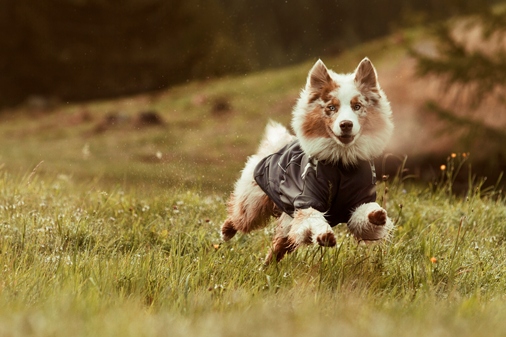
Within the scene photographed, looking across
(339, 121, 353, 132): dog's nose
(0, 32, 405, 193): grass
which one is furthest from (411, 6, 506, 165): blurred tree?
(339, 121, 353, 132): dog's nose

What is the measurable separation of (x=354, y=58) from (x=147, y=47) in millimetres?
9662

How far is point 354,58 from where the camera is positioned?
26828 millimetres

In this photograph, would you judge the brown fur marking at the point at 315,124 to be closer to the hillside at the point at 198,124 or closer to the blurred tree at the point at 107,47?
the hillside at the point at 198,124

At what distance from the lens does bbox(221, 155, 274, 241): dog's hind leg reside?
17.3ft

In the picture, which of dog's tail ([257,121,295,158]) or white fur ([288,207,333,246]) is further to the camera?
dog's tail ([257,121,295,158])

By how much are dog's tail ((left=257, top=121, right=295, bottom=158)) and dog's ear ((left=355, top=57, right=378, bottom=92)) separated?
103cm

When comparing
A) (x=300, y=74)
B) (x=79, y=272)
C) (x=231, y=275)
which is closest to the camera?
(x=79, y=272)

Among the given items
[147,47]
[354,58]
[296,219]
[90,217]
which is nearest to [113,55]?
[147,47]

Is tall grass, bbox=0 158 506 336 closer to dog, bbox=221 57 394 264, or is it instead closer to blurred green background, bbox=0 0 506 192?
dog, bbox=221 57 394 264

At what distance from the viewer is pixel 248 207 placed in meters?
5.27

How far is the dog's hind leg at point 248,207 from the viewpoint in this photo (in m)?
5.26

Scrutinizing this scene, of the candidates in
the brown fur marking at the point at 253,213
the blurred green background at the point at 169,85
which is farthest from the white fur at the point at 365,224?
the blurred green background at the point at 169,85

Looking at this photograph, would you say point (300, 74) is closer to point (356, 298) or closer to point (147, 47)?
point (147, 47)

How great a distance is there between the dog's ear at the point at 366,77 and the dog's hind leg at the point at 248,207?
1.24 metres
